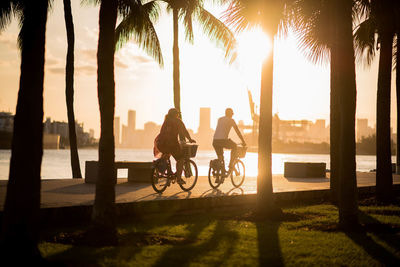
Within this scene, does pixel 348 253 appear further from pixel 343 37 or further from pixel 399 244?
pixel 343 37

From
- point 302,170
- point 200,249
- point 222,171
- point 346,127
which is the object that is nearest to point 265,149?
point 346,127

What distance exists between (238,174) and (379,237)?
663cm

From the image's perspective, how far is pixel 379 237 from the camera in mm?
7324

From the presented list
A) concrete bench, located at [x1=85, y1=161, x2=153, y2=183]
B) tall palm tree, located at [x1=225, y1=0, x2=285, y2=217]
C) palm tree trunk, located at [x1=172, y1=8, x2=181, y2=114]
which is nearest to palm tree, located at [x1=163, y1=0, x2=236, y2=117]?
palm tree trunk, located at [x1=172, y1=8, x2=181, y2=114]

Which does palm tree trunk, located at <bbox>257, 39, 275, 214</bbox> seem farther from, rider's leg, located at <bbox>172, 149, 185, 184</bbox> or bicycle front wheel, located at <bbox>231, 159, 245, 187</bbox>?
bicycle front wheel, located at <bbox>231, 159, 245, 187</bbox>

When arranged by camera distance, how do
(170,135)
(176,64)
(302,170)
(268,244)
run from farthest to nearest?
(302,170) < (176,64) < (170,135) < (268,244)

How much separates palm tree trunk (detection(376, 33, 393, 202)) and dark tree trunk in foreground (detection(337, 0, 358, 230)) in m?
3.78

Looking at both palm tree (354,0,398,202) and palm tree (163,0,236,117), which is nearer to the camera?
palm tree (354,0,398,202)

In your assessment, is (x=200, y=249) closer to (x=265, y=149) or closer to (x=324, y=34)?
(x=265, y=149)

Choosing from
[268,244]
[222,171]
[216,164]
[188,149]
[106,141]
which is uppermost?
[106,141]

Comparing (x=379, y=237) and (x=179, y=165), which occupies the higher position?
(x=179, y=165)

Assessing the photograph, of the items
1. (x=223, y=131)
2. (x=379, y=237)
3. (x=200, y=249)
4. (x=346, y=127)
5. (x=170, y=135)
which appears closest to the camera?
(x=200, y=249)

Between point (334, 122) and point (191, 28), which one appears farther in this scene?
point (191, 28)

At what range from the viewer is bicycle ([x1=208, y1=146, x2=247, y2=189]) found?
1291 centimetres
